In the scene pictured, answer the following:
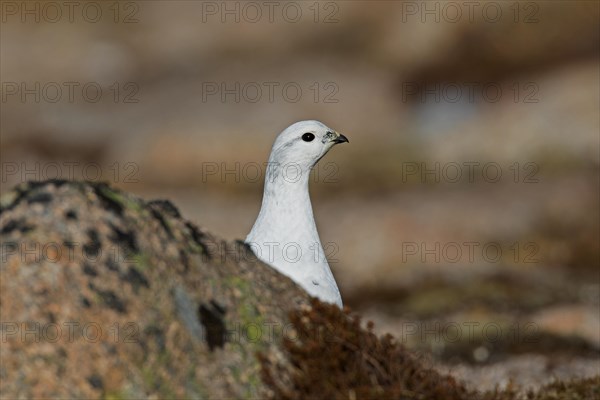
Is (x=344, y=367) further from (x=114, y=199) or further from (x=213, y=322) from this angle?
(x=114, y=199)

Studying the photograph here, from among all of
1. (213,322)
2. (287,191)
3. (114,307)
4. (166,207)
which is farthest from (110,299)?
(287,191)

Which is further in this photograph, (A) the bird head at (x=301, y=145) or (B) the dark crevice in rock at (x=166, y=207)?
(A) the bird head at (x=301, y=145)

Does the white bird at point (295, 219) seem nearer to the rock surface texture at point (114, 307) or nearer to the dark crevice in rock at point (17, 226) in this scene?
the rock surface texture at point (114, 307)

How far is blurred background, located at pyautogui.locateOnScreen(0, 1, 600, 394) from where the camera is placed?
23.0 m

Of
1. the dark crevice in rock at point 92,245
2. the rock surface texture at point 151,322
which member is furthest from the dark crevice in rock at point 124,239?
the dark crevice in rock at point 92,245

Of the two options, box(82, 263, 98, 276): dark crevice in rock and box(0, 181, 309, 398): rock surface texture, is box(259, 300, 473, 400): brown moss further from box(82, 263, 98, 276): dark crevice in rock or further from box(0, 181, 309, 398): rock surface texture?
box(82, 263, 98, 276): dark crevice in rock

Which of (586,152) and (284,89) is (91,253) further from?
(284,89)

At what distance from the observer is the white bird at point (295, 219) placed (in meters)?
9.80

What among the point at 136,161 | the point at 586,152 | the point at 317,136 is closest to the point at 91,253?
the point at 317,136

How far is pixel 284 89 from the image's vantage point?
1464 inches

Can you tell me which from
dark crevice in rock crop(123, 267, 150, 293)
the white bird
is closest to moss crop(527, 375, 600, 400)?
the white bird

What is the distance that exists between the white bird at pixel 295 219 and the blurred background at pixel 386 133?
5.88m

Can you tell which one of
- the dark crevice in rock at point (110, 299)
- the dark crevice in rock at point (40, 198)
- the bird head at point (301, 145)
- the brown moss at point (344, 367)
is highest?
the bird head at point (301, 145)

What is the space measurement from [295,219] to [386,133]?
23781 millimetres
